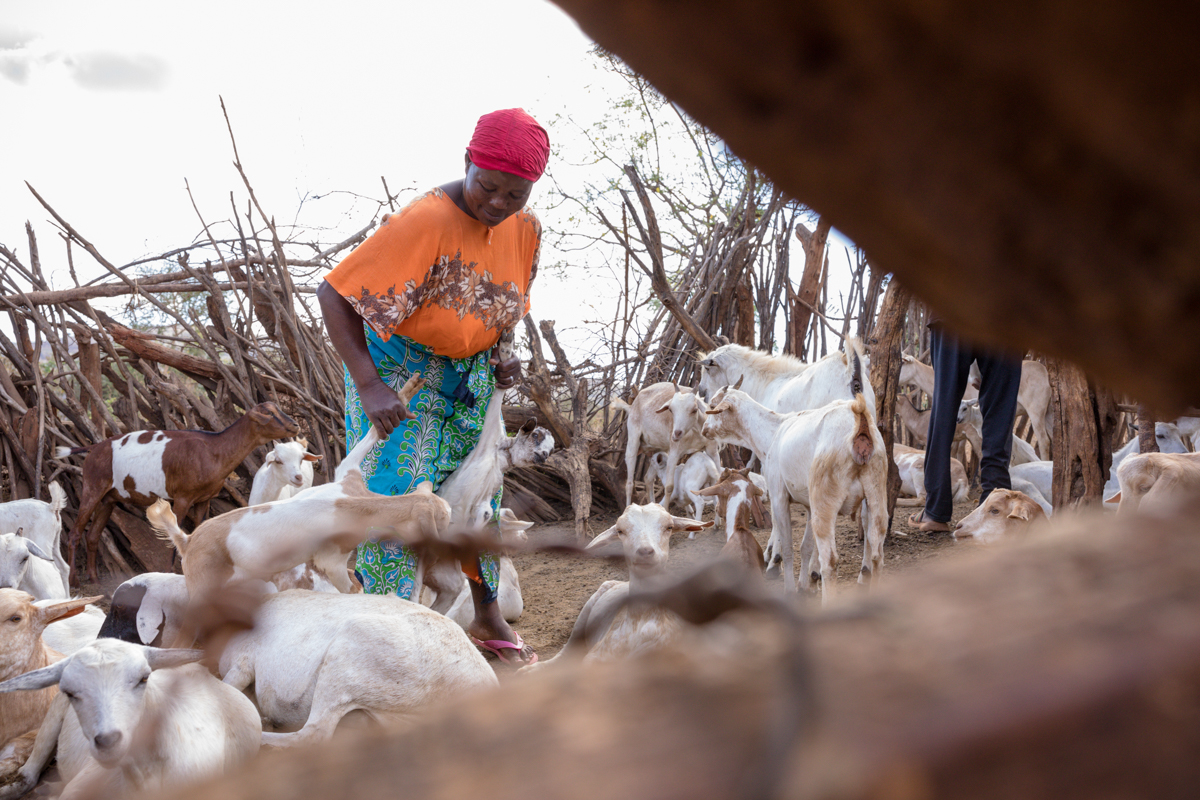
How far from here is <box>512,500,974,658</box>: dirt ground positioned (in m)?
4.64

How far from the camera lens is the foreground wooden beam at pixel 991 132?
0.40 m

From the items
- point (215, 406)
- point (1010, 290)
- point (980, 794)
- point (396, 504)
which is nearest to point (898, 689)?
point (980, 794)

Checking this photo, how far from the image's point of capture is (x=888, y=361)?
5.75 metres

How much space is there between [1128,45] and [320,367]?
714 cm

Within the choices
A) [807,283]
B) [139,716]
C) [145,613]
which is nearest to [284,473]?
[145,613]

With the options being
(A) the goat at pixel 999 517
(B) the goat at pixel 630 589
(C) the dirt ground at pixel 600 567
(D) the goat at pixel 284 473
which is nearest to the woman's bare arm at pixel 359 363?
(B) the goat at pixel 630 589

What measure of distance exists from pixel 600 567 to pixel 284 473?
2.35 meters

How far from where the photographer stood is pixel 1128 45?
0.39 m

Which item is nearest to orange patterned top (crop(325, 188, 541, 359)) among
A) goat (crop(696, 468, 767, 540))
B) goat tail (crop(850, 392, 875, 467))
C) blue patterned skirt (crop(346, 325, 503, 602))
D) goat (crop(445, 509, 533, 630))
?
blue patterned skirt (crop(346, 325, 503, 602))

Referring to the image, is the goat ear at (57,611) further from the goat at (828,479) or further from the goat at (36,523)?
the goat at (828,479)

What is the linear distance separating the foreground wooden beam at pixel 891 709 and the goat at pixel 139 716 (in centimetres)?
190

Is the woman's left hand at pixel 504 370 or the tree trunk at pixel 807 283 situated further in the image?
the tree trunk at pixel 807 283

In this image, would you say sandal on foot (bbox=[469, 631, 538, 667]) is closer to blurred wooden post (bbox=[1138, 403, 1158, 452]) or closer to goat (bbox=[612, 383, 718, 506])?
blurred wooden post (bbox=[1138, 403, 1158, 452])

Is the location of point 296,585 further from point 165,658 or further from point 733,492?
point 733,492
